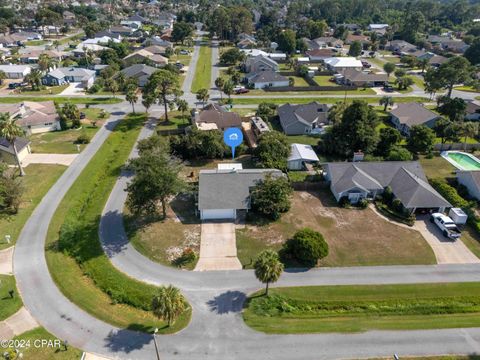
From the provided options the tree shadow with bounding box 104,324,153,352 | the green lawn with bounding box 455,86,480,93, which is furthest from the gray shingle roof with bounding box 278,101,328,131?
the green lawn with bounding box 455,86,480,93

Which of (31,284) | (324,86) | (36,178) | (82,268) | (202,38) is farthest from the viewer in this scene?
(202,38)

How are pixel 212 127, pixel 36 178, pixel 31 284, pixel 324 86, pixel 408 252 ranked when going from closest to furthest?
pixel 31 284 → pixel 408 252 → pixel 36 178 → pixel 212 127 → pixel 324 86

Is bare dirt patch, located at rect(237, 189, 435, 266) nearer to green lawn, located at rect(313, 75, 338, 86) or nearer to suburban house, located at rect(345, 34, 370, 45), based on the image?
green lawn, located at rect(313, 75, 338, 86)

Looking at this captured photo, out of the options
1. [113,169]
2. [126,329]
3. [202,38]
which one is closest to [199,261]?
[126,329]

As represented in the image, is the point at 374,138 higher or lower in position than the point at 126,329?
higher

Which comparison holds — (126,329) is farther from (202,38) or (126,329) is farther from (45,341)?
(202,38)

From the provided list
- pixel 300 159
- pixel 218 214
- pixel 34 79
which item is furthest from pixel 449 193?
pixel 34 79

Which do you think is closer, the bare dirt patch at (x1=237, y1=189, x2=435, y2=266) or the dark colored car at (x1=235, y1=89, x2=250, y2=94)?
the bare dirt patch at (x1=237, y1=189, x2=435, y2=266)

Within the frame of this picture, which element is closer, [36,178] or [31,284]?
[31,284]
